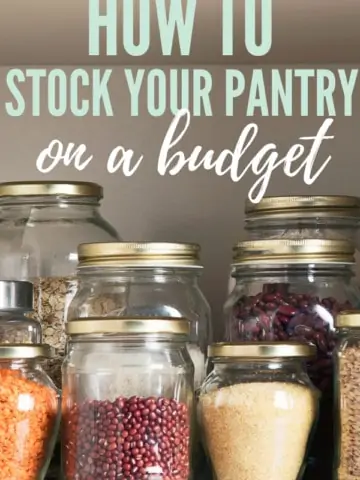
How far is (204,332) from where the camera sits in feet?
2.77

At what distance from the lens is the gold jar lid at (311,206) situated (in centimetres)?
86

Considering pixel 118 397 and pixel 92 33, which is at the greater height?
pixel 92 33

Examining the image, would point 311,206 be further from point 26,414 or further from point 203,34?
point 26,414

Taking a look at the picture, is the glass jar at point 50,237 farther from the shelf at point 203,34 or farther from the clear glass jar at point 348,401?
the clear glass jar at point 348,401

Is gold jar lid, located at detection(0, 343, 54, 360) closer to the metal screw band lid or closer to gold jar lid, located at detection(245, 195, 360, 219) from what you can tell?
the metal screw band lid

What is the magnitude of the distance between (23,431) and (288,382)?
190 mm

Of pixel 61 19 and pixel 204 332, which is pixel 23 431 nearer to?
pixel 204 332

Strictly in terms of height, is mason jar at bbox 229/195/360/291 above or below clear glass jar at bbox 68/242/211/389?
above

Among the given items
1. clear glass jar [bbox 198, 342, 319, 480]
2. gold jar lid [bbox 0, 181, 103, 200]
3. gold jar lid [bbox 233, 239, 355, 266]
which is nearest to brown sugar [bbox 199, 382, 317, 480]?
clear glass jar [bbox 198, 342, 319, 480]

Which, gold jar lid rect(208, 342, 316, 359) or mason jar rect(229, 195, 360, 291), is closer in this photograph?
gold jar lid rect(208, 342, 316, 359)

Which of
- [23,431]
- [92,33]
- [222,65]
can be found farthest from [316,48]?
[23,431]

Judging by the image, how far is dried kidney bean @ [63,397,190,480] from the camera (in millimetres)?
A: 688

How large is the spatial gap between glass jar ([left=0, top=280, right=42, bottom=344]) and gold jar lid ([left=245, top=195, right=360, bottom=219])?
221 mm

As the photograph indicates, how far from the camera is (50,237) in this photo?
0.88m
